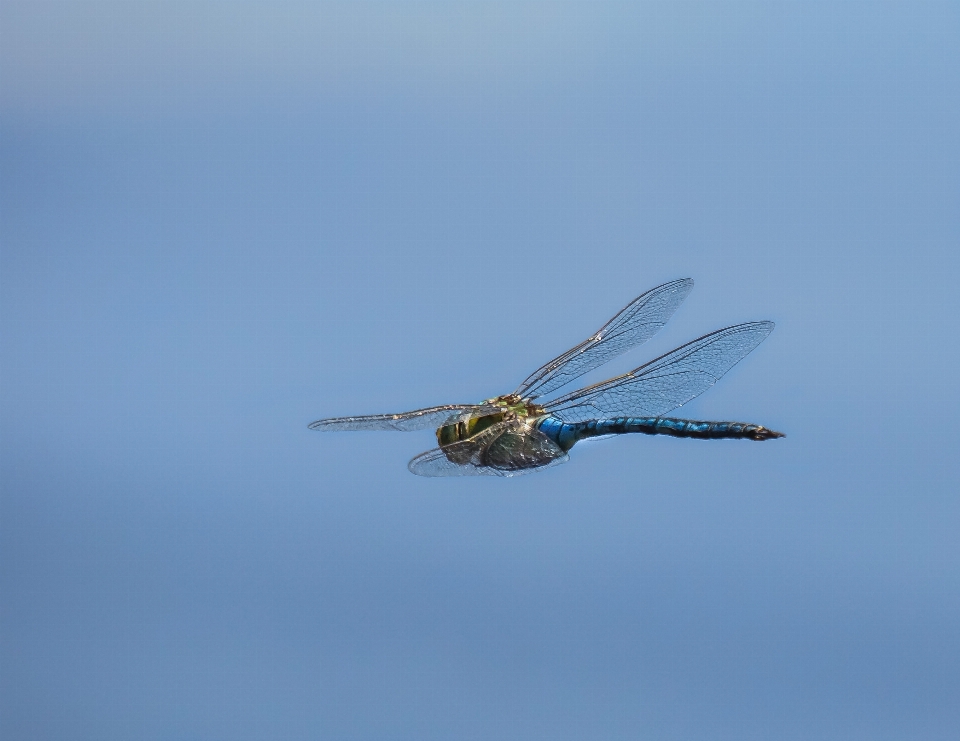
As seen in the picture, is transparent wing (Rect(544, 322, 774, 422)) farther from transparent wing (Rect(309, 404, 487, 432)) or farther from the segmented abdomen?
transparent wing (Rect(309, 404, 487, 432))

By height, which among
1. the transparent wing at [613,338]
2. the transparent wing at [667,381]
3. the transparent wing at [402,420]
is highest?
the transparent wing at [613,338]

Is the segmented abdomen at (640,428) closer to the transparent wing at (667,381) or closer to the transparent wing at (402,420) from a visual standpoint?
the transparent wing at (667,381)

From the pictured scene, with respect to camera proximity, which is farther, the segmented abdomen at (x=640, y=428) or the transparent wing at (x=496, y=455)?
the transparent wing at (x=496, y=455)

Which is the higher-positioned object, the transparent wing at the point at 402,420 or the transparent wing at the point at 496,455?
the transparent wing at the point at 402,420

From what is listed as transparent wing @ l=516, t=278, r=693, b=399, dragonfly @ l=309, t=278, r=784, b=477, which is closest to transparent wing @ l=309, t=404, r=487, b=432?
dragonfly @ l=309, t=278, r=784, b=477

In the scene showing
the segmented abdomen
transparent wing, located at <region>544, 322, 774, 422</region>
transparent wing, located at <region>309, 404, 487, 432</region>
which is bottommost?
the segmented abdomen

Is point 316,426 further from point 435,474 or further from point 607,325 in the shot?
point 607,325

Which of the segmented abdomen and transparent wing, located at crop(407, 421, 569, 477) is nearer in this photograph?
the segmented abdomen

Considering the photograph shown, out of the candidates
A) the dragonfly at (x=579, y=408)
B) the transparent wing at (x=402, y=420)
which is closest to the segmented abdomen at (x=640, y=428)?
the dragonfly at (x=579, y=408)
